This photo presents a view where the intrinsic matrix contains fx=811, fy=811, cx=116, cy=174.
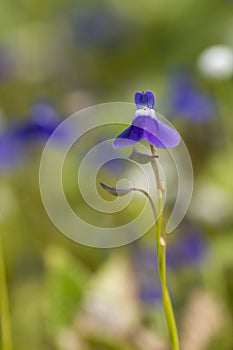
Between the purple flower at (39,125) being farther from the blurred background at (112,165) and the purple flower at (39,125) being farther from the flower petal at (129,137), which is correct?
the flower petal at (129,137)

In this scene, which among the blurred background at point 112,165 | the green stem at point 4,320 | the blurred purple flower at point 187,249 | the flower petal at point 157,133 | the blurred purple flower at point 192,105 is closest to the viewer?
the flower petal at point 157,133

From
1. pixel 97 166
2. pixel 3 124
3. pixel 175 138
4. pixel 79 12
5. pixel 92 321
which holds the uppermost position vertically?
pixel 79 12

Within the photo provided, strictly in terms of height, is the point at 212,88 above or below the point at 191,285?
above

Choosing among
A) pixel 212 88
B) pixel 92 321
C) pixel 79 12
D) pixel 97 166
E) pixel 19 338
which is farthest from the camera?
pixel 79 12

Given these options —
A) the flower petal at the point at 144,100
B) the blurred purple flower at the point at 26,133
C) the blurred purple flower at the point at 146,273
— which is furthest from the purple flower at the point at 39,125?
the flower petal at the point at 144,100

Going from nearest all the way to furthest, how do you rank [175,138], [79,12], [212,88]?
[175,138] → [212,88] → [79,12]

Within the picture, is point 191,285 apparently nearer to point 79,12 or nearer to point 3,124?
point 3,124

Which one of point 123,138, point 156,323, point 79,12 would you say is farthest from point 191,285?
point 79,12

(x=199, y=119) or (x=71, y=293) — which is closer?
(x=71, y=293)

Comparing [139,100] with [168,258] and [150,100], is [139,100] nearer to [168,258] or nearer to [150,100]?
[150,100]
